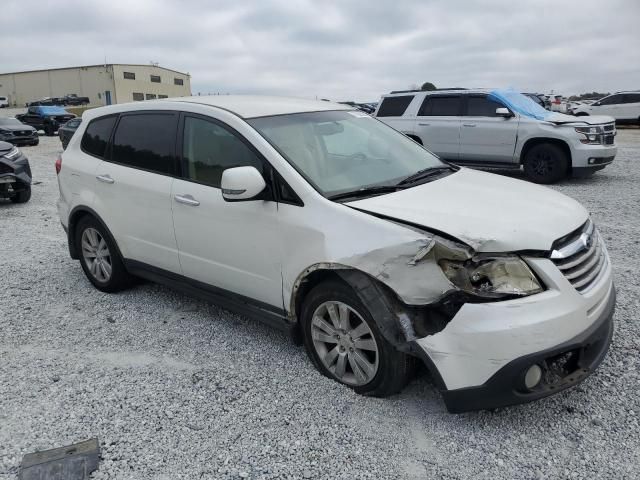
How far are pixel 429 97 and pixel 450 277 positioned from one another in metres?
10.1

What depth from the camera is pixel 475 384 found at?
2.63 m

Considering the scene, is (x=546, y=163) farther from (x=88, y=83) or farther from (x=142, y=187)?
(x=88, y=83)

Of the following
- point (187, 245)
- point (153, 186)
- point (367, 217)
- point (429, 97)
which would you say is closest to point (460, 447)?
point (367, 217)

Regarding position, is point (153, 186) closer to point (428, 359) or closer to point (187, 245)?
point (187, 245)

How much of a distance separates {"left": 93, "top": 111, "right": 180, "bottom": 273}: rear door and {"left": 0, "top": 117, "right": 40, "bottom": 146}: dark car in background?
19.6 meters

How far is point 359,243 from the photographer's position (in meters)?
2.90

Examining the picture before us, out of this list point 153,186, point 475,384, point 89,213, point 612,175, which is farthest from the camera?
point 612,175

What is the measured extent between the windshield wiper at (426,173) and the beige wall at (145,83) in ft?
206

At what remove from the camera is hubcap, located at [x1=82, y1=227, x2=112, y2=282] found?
4848 mm

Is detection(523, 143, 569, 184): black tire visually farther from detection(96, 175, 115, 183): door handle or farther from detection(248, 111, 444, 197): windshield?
detection(96, 175, 115, 183): door handle

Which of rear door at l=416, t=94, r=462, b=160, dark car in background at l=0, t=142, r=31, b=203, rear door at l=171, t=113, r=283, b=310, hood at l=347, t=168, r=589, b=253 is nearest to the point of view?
hood at l=347, t=168, r=589, b=253

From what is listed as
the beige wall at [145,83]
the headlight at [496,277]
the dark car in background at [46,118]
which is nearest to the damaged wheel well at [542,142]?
the headlight at [496,277]

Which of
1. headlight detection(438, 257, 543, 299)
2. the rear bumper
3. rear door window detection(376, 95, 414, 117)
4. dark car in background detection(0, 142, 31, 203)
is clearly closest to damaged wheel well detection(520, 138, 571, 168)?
rear door window detection(376, 95, 414, 117)

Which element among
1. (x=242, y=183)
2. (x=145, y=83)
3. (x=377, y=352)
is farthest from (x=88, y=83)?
(x=377, y=352)
